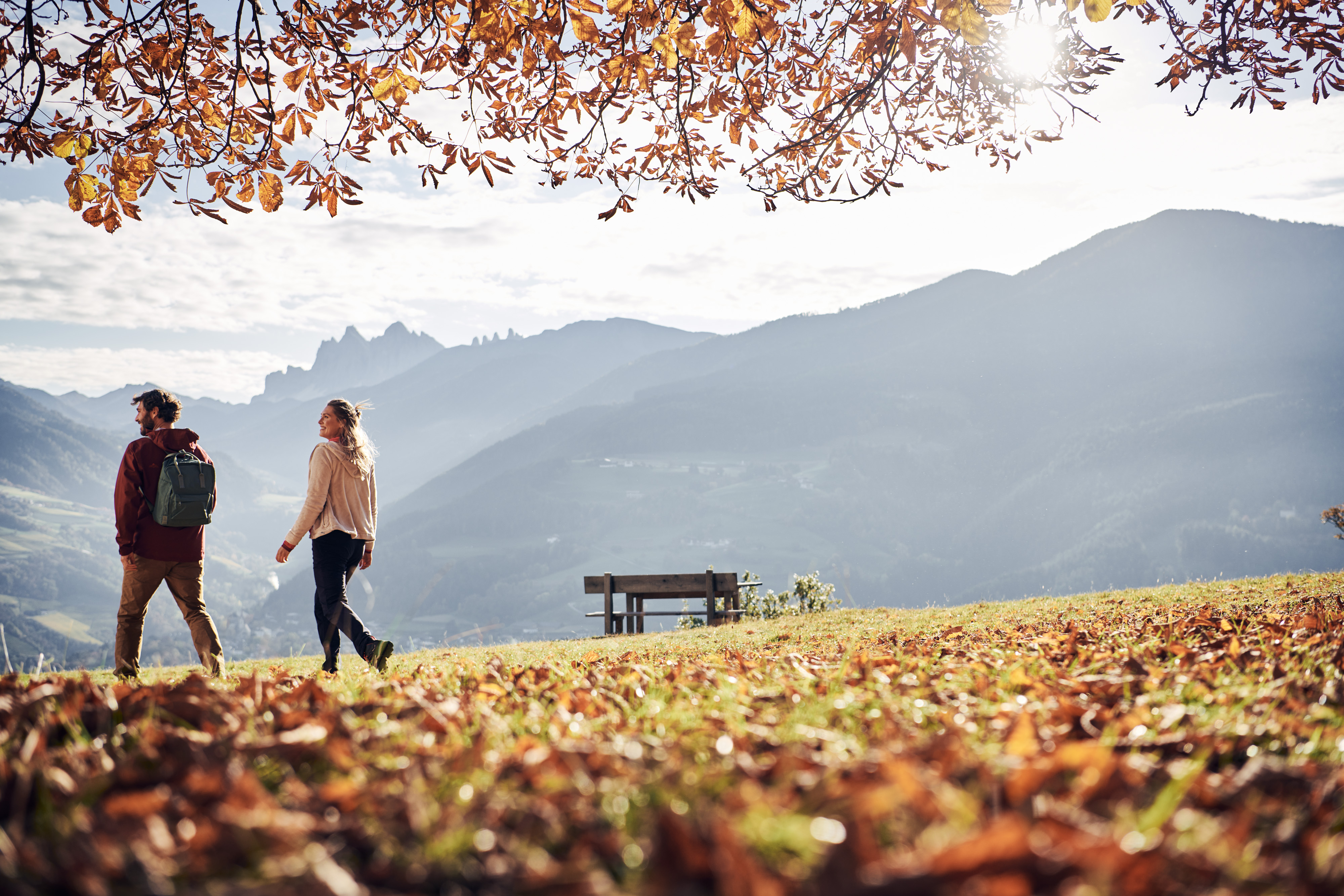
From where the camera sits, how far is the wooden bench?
1470 cm

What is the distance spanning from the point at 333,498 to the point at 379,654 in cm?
130

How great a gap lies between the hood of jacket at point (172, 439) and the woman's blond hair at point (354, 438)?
40.4 inches

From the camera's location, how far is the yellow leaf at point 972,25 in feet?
14.1

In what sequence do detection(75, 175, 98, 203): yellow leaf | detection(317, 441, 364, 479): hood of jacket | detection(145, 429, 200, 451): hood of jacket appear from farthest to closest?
1. detection(317, 441, 364, 479): hood of jacket
2. detection(145, 429, 200, 451): hood of jacket
3. detection(75, 175, 98, 203): yellow leaf

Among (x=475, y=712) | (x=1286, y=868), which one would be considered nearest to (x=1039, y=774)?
(x=1286, y=868)

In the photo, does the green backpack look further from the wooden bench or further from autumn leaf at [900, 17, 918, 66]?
the wooden bench

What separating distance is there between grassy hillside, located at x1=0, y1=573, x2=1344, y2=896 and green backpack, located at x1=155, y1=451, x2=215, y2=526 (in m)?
2.29

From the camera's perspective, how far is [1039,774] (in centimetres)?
158

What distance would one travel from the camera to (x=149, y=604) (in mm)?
5613

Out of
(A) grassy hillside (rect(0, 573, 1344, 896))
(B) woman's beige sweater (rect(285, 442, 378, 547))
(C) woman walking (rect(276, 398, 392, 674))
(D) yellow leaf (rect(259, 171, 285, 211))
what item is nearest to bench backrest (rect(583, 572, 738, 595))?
(C) woman walking (rect(276, 398, 392, 674))

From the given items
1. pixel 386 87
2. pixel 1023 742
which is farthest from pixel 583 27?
pixel 1023 742

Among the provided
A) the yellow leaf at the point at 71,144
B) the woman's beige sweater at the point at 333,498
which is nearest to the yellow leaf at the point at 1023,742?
the woman's beige sweater at the point at 333,498

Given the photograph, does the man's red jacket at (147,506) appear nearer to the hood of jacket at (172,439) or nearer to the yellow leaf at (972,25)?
the hood of jacket at (172,439)

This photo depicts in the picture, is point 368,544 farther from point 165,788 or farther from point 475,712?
point 165,788
